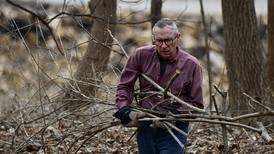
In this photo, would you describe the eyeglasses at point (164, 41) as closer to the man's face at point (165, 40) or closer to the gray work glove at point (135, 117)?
the man's face at point (165, 40)

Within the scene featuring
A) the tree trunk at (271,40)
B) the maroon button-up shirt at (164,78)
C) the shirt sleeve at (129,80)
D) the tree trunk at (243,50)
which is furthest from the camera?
the tree trunk at (271,40)

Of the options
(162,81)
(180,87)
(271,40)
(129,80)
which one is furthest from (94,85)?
(271,40)

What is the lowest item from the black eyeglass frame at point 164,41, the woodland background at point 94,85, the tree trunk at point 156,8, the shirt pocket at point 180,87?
the woodland background at point 94,85

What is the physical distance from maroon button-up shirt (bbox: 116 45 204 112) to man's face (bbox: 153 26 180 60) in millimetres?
120

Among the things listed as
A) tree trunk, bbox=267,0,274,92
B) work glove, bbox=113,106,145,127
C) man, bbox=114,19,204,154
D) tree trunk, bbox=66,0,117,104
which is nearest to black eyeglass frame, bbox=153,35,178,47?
man, bbox=114,19,204,154

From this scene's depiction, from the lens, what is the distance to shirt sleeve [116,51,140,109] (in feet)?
21.3

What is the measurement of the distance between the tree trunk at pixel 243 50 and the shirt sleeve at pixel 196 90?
458 centimetres

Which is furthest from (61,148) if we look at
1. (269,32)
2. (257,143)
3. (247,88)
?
(269,32)

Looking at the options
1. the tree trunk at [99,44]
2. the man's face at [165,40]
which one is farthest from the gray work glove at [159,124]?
the tree trunk at [99,44]

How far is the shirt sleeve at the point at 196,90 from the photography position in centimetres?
635

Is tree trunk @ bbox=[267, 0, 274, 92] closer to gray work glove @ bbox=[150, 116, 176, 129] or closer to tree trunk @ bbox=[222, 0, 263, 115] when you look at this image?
tree trunk @ bbox=[222, 0, 263, 115]

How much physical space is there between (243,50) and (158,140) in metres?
4.85

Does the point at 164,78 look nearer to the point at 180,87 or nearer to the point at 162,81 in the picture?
the point at 162,81

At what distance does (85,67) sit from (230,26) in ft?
7.45
